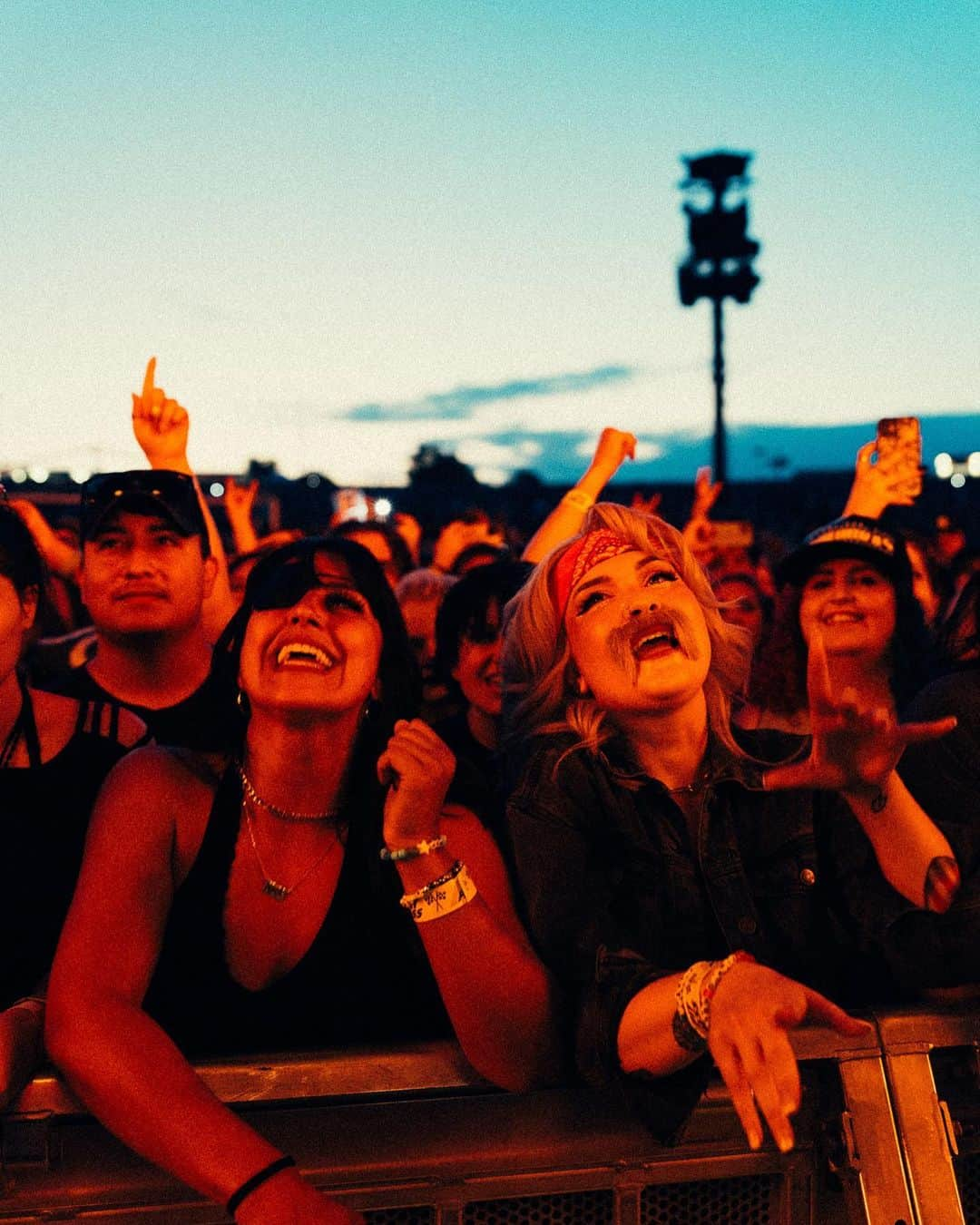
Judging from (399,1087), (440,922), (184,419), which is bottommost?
(399,1087)

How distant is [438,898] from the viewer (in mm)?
2312

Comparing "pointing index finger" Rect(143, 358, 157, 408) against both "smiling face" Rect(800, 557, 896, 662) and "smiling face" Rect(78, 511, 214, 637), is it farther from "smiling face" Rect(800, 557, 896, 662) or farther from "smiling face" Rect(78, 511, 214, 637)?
"smiling face" Rect(800, 557, 896, 662)

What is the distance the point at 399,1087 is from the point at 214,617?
321 centimetres

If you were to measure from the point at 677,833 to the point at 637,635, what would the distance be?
1.26 ft

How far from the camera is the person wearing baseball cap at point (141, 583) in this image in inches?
167

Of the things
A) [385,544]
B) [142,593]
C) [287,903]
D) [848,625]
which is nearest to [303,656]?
[287,903]

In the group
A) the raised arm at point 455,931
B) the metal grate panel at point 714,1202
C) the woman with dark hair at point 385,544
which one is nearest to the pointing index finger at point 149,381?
the woman with dark hair at point 385,544

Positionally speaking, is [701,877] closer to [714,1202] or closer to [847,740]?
[847,740]

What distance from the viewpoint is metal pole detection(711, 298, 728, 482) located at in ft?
49.4

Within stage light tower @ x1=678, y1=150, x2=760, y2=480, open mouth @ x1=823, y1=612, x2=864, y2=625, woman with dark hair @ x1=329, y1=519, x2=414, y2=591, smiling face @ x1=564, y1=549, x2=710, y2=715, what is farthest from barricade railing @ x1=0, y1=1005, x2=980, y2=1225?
stage light tower @ x1=678, y1=150, x2=760, y2=480

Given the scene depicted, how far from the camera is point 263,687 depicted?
2.66 m

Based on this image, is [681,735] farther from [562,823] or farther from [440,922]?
[440,922]

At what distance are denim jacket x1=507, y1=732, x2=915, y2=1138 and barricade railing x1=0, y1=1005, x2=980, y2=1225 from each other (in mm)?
271

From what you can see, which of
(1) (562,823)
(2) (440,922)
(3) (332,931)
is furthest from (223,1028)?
(1) (562,823)
